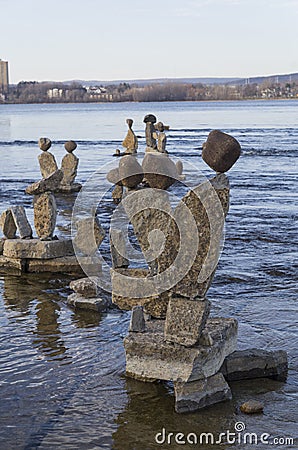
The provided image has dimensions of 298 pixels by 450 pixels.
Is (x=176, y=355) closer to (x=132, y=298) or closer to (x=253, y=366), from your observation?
(x=253, y=366)

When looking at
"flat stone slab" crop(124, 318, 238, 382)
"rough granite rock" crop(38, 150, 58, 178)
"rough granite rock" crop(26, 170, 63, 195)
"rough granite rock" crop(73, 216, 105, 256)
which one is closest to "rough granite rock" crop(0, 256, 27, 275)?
"rough granite rock" crop(73, 216, 105, 256)

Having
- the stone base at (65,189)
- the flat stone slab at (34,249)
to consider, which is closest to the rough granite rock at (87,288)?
the flat stone slab at (34,249)

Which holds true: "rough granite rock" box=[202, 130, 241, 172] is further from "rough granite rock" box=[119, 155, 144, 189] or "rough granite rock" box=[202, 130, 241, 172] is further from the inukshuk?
"rough granite rock" box=[119, 155, 144, 189]

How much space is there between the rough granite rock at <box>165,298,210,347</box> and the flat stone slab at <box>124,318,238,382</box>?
0.32 feet

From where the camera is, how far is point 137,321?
24.0 ft

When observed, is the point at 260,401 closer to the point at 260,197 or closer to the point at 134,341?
the point at 134,341

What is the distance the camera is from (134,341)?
7152 mm

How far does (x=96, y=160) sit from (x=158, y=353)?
87.4 feet

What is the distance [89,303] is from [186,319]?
341cm

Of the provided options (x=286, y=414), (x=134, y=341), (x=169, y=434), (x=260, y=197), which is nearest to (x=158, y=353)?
(x=134, y=341)

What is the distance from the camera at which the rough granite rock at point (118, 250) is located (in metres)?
9.72

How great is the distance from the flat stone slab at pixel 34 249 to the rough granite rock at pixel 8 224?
284mm

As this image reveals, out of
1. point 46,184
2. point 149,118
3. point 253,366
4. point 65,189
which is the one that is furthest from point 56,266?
point 149,118

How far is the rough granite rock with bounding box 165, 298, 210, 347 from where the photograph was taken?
6723mm
